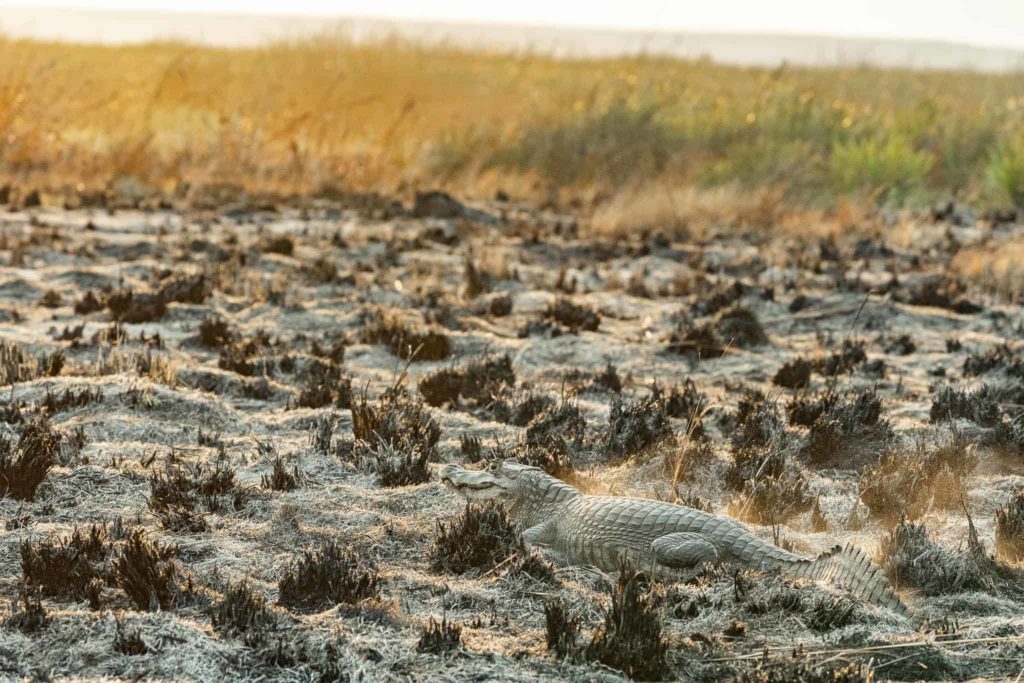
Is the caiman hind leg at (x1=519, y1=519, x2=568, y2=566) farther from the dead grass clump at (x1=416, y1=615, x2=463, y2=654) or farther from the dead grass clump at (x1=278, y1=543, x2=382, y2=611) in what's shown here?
the dead grass clump at (x1=416, y1=615, x2=463, y2=654)

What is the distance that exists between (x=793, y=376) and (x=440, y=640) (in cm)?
547

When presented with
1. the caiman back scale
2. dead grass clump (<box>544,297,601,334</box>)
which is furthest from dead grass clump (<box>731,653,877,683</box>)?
dead grass clump (<box>544,297,601,334</box>)

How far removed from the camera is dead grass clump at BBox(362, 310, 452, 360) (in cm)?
960

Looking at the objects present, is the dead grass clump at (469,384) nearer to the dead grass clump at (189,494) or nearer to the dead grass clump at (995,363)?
the dead grass clump at (189,494)

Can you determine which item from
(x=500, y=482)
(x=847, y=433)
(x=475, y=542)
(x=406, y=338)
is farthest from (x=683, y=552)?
(x=406, y=338)

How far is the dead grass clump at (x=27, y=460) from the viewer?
18.6 feet

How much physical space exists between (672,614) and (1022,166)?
16.9 metres

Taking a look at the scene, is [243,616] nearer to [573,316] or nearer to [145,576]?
[145,576]

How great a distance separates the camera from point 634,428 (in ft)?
23.6

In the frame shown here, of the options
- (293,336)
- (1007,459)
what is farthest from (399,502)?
(293,336)

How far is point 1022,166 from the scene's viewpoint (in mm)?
18938

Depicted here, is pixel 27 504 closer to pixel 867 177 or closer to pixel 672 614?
pixel 672 614

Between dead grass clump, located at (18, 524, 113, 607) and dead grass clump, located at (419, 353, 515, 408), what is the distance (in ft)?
11.3

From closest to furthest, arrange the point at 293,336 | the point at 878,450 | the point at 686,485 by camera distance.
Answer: the point at 686,485 → the point at 878,450 → the point at 293,336
